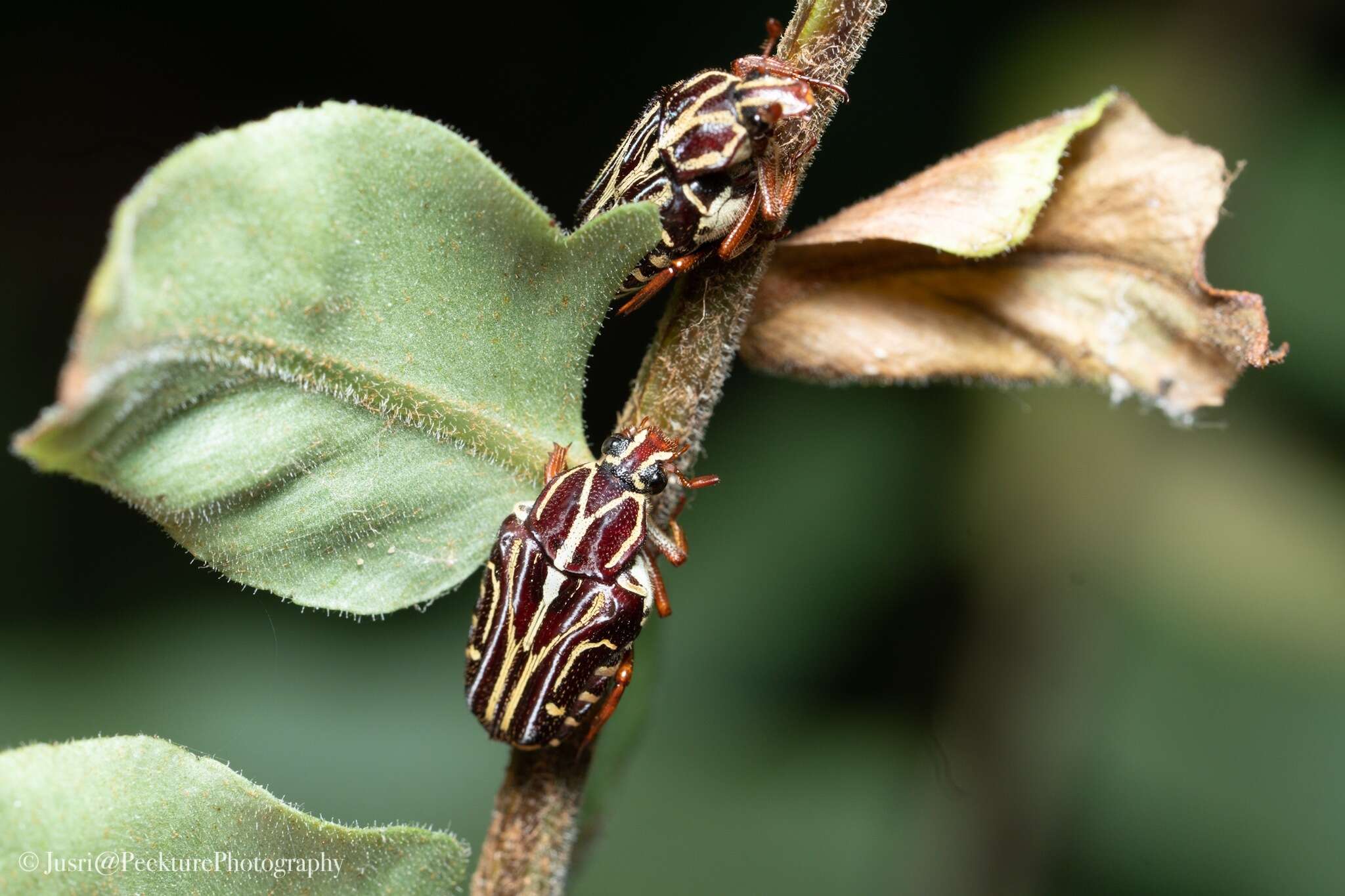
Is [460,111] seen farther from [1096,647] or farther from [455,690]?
[1096,647]

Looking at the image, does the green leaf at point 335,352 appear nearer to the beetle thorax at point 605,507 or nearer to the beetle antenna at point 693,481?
the beetle thorax at point 605,507

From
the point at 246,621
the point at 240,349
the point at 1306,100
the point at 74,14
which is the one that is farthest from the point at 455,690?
the point at 1306,100

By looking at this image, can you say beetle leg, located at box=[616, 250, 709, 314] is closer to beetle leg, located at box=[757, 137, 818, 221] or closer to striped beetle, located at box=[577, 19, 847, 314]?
striped beetle, located at box=[577, 19, 847, 314]

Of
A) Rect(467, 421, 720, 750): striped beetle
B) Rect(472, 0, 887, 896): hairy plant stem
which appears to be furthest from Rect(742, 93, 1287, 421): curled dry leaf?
Rect(467, 421, 720, 750): striped beetle


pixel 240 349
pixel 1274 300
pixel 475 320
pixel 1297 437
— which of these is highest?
pixel 1274 300

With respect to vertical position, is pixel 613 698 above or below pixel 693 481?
below

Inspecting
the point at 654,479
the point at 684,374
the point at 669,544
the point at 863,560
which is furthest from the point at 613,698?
the point at 863,560

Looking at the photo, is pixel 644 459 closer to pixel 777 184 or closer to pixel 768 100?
pixel 777 184
